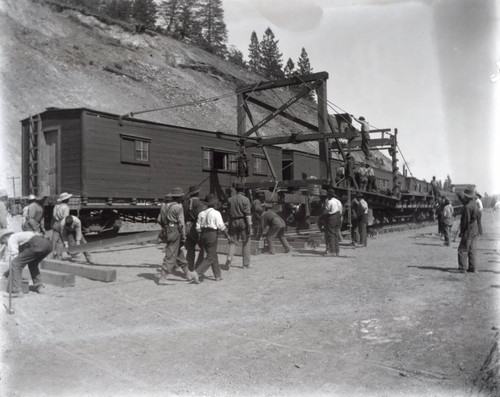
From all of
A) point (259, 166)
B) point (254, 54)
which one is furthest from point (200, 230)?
point (254, 54)

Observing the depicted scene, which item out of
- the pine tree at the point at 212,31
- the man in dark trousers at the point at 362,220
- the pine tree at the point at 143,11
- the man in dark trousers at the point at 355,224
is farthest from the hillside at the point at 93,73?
the man in dark trousers at the point at 362,220

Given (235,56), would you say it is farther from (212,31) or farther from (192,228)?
(192,228)

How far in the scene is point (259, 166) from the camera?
20.8m

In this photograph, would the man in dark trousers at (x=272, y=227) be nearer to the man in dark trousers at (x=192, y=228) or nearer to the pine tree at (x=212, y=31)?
the man in dark trousers at (x=192, y=228)

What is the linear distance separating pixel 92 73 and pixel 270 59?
47.0 metres

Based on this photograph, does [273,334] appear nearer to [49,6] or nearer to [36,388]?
[36,388]

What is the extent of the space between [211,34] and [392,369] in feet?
254

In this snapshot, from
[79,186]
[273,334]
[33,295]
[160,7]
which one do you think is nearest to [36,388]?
[273,334]

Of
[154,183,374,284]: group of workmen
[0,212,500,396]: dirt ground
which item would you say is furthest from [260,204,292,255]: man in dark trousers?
[0,212,500,396]: dirt ground

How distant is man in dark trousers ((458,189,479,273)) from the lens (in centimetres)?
889

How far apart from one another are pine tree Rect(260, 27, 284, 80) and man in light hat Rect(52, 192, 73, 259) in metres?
71.4

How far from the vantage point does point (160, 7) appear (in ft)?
228

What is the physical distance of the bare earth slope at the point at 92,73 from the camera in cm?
3231

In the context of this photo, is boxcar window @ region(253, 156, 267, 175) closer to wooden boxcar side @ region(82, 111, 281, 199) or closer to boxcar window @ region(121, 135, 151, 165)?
wooden boxcar side @ region(82, 111, 281, 199)
